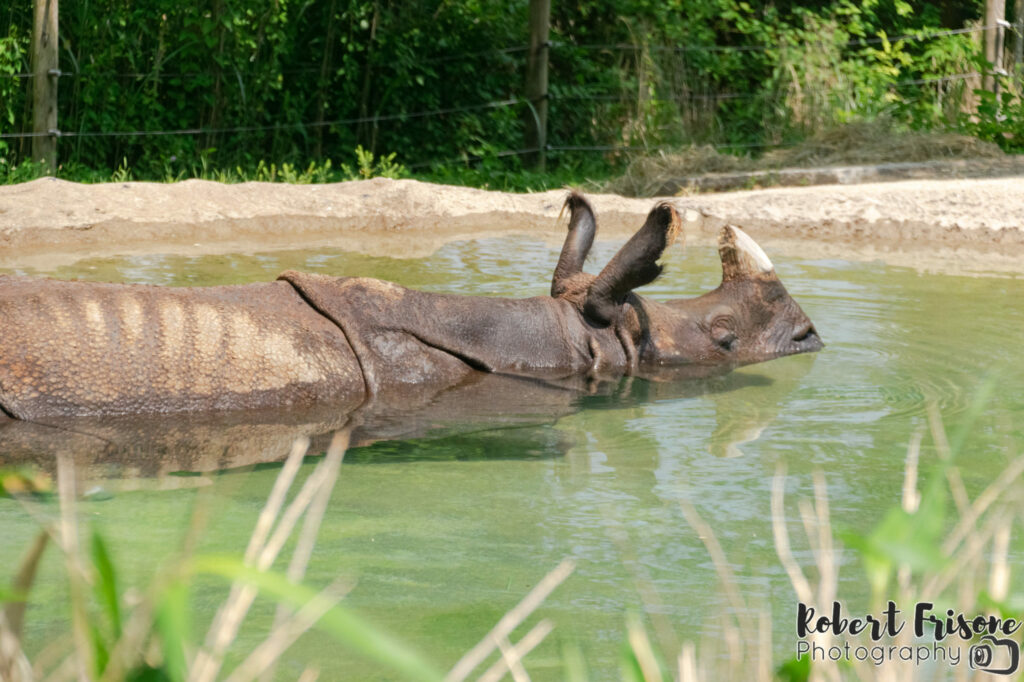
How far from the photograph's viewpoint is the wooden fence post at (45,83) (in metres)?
10.3

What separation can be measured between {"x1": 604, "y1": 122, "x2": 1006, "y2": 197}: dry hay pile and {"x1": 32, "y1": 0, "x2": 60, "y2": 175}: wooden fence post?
190 inches

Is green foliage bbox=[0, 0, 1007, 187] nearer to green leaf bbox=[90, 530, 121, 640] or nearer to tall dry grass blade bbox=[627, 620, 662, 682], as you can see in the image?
tall dry grass blade bbox=[627, 620, 662, 682]

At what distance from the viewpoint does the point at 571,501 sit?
12.6 ft

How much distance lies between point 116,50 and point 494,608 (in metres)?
10.5

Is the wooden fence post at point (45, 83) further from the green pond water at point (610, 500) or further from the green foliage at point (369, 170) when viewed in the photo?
the green pond water at point (610, 500)

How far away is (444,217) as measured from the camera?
31.7ft

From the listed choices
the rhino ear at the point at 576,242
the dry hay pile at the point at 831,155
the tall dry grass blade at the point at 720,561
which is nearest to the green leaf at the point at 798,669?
the tall dry grass blade at the point at 720,561

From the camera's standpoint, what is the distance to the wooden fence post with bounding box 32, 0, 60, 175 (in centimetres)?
1034

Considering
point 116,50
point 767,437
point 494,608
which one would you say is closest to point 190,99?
point 116,50

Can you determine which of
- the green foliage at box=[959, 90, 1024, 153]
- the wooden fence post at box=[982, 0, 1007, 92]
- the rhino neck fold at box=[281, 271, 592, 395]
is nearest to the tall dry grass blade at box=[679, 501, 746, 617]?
the rhino neck fold at box=[281, 271, 592, 395]

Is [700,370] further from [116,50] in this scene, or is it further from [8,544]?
[116,50]

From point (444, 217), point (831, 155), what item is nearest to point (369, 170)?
point (444, 217)

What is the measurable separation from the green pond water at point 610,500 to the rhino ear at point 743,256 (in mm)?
449

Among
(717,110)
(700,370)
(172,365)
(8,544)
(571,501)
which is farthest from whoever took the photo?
(717,110)
